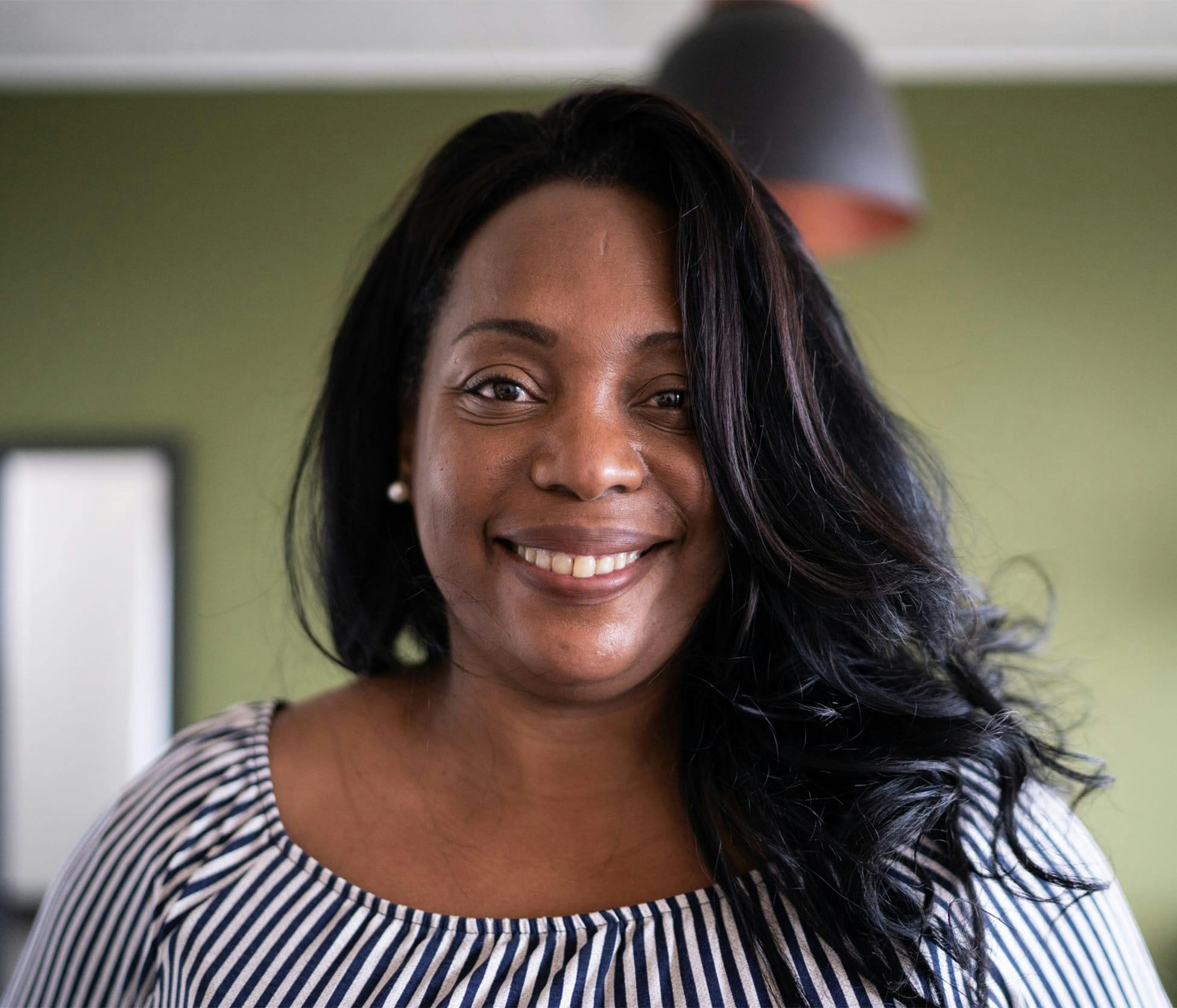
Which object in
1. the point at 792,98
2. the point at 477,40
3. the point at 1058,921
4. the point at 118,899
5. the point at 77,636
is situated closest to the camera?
the point at 1058,921

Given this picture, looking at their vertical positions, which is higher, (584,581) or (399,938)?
(584,581)

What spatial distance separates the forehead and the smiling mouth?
0.19m

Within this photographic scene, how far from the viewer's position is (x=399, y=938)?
3.05 ft

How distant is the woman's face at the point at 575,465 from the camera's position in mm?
932

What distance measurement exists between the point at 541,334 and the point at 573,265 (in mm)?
73

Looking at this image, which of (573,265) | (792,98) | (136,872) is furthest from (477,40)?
(136,872)

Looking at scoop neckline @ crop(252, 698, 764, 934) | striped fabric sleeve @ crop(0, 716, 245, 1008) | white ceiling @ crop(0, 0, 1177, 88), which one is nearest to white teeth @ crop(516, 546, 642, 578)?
scoop neckline @ crop(252, 698, 764, 934)

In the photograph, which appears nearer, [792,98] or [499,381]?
[499,381]

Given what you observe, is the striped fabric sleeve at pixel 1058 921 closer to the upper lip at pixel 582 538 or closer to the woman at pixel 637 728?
the woman at pixel 637 728

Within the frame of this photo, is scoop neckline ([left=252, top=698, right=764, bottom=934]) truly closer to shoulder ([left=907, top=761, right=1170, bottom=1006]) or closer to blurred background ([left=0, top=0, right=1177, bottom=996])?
shoulder ([left=907, top=761, right=1170, bottom=1006])

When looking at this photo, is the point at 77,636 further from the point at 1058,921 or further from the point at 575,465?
the point at 1058,921

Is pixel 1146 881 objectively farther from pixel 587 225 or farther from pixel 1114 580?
pixel 587 225

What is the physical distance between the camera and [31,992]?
1.04 meters

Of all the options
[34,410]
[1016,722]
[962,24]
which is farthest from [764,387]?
[34,410]
